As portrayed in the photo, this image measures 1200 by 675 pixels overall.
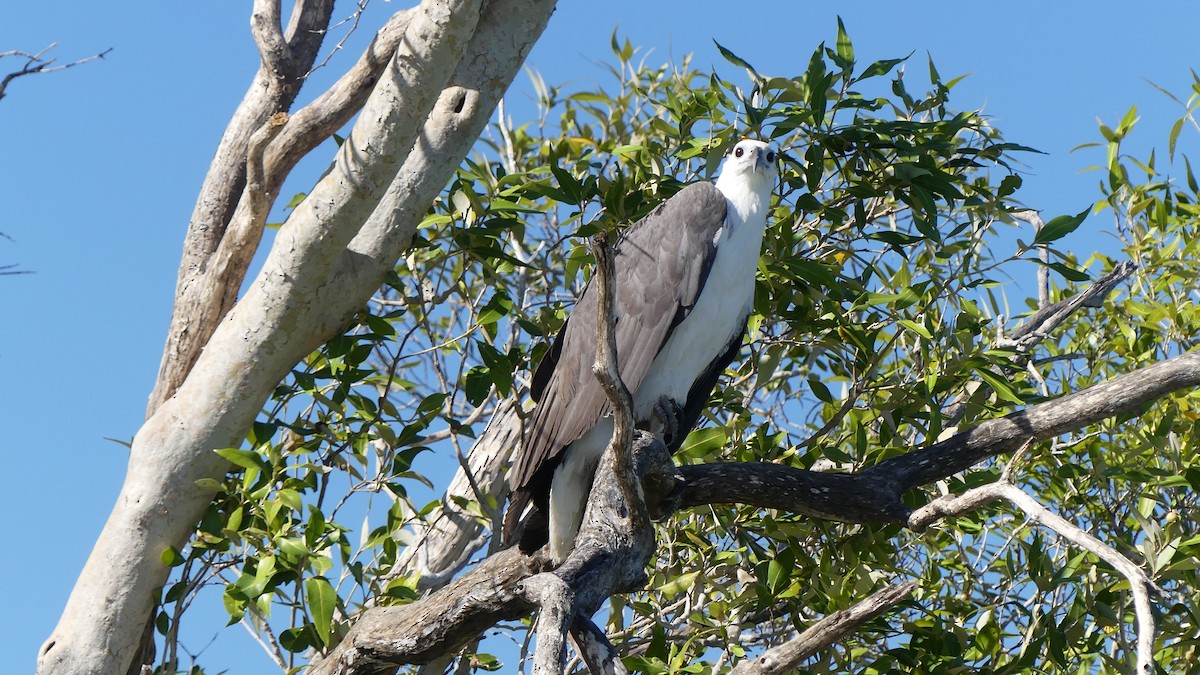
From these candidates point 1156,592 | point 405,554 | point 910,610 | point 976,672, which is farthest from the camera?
point 405,554

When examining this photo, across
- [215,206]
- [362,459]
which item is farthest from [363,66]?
[362,459]

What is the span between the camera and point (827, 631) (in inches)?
117

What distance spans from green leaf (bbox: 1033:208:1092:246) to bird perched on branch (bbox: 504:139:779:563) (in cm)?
91

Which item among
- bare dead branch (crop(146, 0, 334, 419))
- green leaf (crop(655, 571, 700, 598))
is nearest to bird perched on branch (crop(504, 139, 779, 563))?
green leaf (crop(655, 571, 700, 598))

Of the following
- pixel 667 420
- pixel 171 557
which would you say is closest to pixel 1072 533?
pixel 667 420

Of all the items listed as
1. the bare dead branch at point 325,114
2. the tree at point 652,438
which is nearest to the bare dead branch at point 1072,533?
the tree at point 652,438

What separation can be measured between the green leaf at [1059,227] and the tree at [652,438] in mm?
23

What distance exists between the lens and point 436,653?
3316 mm

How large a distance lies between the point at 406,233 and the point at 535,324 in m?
0.55

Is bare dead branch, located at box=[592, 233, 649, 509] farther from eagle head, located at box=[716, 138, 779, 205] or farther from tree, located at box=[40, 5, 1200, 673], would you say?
eagle head, located at box=[716, 138, 779, 205]

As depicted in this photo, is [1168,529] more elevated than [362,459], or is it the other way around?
[362,459]

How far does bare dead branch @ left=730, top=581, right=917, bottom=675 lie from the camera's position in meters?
2.93

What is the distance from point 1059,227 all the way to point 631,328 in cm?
144

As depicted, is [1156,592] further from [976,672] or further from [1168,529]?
[1168,529]
